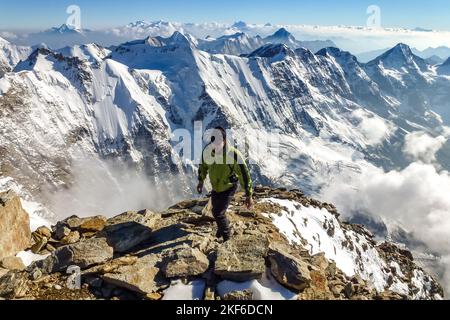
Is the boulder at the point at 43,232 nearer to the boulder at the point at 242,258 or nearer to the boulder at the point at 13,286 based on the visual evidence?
the boulder at the point at 13,286

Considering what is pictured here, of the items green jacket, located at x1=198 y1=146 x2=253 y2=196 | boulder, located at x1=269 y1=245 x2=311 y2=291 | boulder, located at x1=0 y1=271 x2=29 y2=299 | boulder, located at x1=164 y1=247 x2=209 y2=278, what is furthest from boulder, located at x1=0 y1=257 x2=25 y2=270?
boulder, located at x1=269 y1=245 x2=311 y2=291

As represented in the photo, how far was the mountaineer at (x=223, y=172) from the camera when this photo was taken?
1725cm

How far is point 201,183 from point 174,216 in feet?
16.4

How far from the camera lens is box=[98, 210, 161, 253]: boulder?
18516 millimetres

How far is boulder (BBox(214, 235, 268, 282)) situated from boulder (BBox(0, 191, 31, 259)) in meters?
9.12

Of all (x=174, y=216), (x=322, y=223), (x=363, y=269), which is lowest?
(x=363, y=269)

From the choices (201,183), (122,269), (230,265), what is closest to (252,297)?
(230,265)

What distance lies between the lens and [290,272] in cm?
1506

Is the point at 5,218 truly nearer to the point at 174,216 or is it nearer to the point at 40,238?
the point at 40,238

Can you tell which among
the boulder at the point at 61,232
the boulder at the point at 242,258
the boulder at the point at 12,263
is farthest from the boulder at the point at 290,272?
the boulder at the point at 61,232

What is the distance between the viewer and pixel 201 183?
19547mm

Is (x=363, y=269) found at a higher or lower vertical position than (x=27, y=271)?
lower

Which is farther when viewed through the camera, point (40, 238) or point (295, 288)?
point (40, 238)
